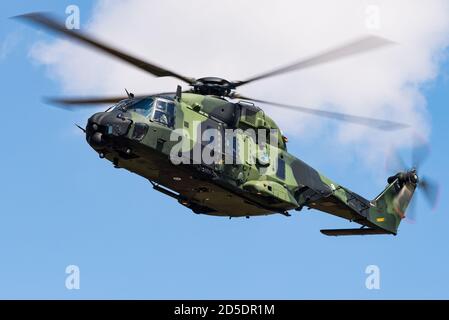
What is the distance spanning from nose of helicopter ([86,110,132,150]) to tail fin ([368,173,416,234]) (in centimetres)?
1272

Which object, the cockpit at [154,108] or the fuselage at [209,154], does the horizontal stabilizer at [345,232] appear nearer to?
the fuselage at [209,154]

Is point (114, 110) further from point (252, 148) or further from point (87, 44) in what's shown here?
point (252, 148)

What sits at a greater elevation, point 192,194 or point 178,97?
point 178,97

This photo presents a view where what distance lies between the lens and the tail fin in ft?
115

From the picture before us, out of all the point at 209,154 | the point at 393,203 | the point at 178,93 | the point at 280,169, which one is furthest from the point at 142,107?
the point at 393,203

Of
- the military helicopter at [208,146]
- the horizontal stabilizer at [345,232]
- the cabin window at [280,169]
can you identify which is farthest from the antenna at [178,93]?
the horizontal stabilizer at [345,232]

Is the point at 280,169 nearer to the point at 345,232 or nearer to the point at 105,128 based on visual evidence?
the point at 345,232

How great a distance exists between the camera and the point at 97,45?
27.2 metres

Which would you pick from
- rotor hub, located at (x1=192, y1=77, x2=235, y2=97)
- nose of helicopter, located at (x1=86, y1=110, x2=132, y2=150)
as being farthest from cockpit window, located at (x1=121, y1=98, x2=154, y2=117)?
rotor hub, located at (x1=192, y1=77, x2=235, y2=97)

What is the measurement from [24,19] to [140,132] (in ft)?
17.1

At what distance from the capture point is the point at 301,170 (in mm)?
31656

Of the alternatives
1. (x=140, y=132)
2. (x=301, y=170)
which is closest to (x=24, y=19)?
(x=140, y=132)

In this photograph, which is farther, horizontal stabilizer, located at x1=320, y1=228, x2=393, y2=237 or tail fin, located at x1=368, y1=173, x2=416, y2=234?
tail fin, located at x1=368, y1=173, x2=416, y2=234

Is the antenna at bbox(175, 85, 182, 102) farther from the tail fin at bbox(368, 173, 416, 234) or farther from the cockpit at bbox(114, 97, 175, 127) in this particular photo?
the tail fin at bbox(368, 173, 416, 234)
